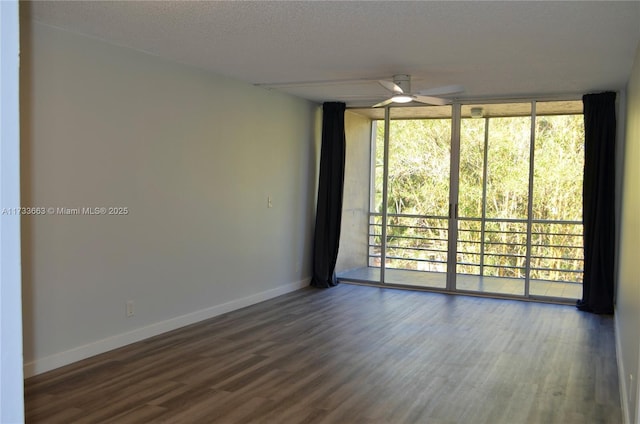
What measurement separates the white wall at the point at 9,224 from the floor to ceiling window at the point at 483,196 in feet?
21.3

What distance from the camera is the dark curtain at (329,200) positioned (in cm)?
710

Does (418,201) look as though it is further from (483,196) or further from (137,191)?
(137,191)

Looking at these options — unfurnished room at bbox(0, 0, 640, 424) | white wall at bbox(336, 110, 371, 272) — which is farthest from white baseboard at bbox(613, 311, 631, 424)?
white wall at bbox(336, 110, 371, 272)

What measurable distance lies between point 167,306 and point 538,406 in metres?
3.09

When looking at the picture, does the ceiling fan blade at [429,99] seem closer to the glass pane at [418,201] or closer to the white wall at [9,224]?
the glass pane at [418,201]

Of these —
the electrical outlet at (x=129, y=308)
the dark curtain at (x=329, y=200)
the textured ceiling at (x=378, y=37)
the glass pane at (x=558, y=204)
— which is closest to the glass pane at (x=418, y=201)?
the dark curtain at (x=329, y=200)

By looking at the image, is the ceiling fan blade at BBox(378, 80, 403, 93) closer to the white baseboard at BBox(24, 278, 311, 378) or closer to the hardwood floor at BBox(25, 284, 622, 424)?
the hardwood floor at BBox(25, 284, 622, 424)

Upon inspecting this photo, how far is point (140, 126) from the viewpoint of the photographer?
4512 mm

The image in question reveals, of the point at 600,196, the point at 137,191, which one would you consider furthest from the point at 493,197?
the point at 137,191

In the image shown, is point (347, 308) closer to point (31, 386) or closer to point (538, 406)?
point (538, 406)

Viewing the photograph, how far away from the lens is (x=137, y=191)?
4520 millimetres

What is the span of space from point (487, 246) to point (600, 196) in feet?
4.98

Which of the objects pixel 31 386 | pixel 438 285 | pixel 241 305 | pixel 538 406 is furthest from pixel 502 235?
pixel 31 386

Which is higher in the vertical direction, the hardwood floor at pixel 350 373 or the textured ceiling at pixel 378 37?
the textured ceiling at pixel 378 37
